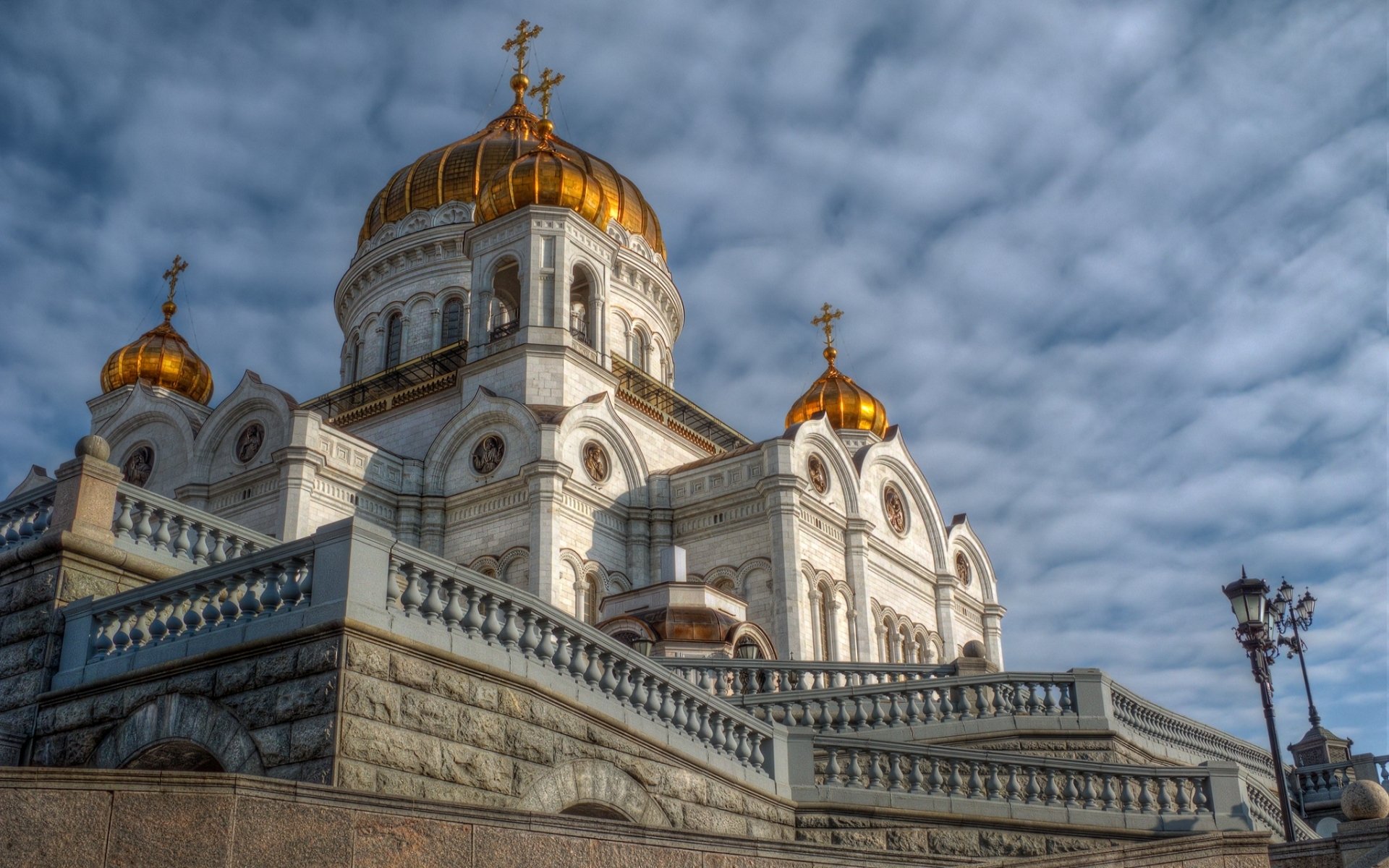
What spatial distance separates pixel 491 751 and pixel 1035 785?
571 centimetres

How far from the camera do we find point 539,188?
33.7 meters

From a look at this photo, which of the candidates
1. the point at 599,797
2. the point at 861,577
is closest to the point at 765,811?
the point at 599,797

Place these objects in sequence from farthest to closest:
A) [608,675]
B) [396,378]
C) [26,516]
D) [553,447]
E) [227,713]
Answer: [396,378], [553,447], [26,516], [608,675], [227,713]

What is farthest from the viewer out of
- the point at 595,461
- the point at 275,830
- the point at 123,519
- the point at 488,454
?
the point at 595,461

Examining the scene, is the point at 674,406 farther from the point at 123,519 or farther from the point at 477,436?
the point at 123,519

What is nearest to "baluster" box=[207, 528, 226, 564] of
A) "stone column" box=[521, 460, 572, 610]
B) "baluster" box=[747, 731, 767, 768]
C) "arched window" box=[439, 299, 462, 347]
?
"baluster" box=[747, 731, 767, 768]

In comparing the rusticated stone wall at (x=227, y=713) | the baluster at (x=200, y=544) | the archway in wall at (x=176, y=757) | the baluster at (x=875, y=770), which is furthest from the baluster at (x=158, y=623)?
the baluster at (x=875, y=770)

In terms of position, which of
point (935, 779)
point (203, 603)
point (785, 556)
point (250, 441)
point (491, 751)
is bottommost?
point (491, 751)

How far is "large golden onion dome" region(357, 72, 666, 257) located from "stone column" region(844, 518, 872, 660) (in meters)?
12.3

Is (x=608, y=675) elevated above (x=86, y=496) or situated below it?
below

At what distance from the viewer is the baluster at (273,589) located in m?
9.90

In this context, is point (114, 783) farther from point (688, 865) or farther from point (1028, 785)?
point (1028, 785)

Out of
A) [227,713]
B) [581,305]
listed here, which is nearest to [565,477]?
[581,305]

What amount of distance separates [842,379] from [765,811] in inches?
1093
